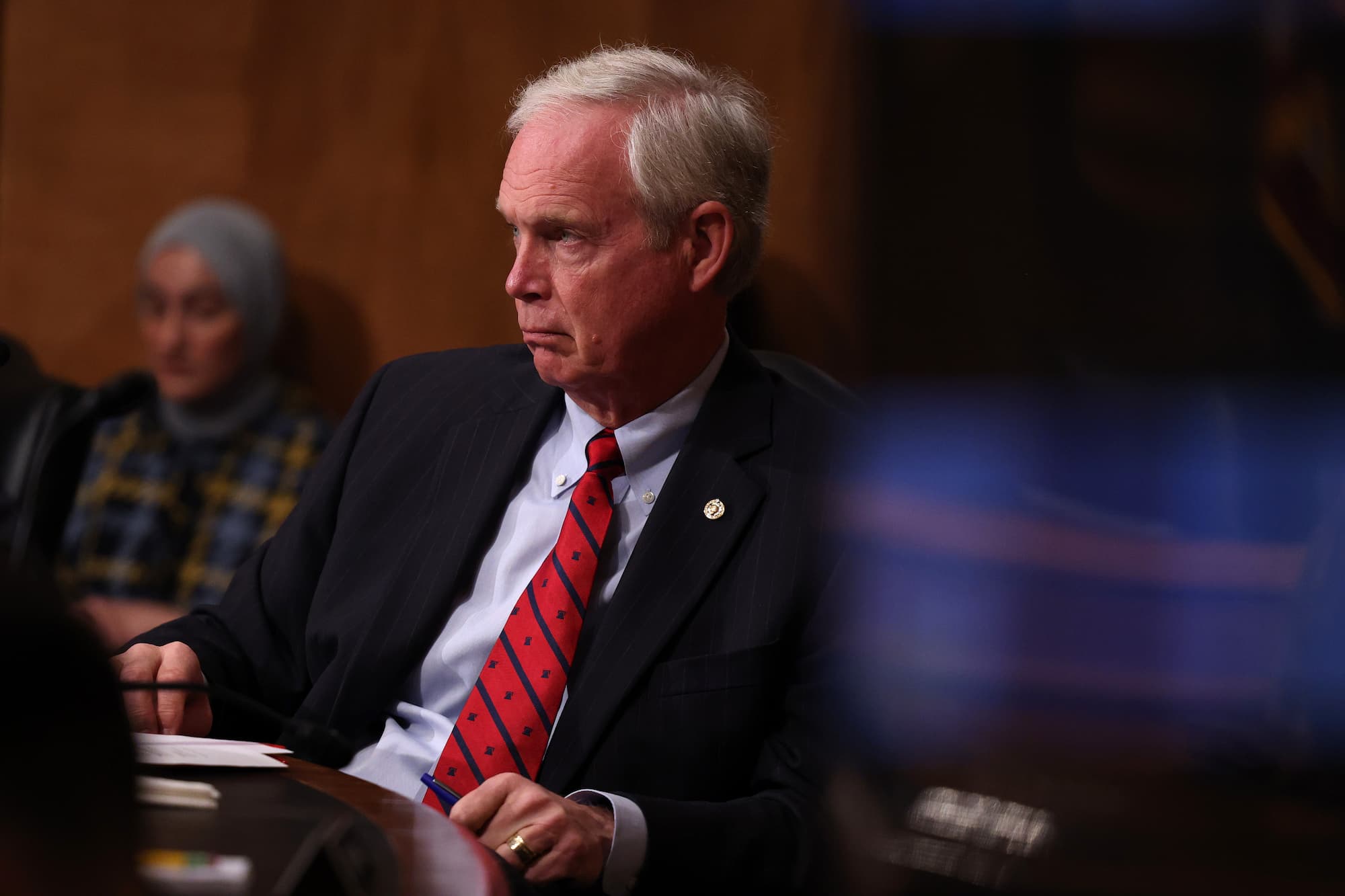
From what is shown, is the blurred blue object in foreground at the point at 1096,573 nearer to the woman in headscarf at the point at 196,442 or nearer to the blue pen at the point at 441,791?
the blue pen at the point at 441,791

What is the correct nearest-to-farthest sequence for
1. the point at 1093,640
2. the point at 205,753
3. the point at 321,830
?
the point at 321,830, the point at 205,753, the point at 1093,640

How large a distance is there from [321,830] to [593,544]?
0.59 metres

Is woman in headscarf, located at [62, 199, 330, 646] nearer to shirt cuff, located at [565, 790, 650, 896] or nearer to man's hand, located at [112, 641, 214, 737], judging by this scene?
man's hand, located at [112, 641, 214, 737]

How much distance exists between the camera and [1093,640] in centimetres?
210

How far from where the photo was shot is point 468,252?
2.71 meters

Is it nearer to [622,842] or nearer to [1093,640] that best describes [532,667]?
[622,842]

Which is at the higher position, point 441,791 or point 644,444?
point 644,444

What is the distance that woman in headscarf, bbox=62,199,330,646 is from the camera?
8.27 feet

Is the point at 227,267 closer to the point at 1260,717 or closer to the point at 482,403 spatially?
the point at 482,403

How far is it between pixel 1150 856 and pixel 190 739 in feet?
4.12

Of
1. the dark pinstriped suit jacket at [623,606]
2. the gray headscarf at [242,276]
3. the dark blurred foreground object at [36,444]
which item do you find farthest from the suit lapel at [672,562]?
the gray headscarf at [242,276]

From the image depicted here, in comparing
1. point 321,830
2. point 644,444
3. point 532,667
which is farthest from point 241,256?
point 321,830

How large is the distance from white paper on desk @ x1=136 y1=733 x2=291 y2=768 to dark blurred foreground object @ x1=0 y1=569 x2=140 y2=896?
0.33 meters

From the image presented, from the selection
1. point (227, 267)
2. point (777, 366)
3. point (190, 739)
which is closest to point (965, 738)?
point (777, 366)
